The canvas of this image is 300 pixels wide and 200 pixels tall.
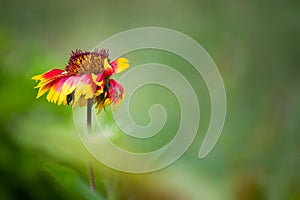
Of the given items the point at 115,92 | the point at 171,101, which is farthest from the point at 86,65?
the point at 171,101

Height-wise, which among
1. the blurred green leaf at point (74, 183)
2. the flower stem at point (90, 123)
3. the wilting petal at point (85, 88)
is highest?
the wilting petal at point (85, 88)

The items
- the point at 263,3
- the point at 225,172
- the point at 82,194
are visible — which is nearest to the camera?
the point at 82,194

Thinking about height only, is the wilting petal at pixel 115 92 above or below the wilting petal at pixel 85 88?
above

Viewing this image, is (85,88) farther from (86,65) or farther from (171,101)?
(171,101)

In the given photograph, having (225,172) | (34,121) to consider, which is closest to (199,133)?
(225,172)

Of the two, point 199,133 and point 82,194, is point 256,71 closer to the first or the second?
point 199,133

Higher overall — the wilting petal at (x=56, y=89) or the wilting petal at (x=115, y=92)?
the wilting petal at (x=115, y=92)
